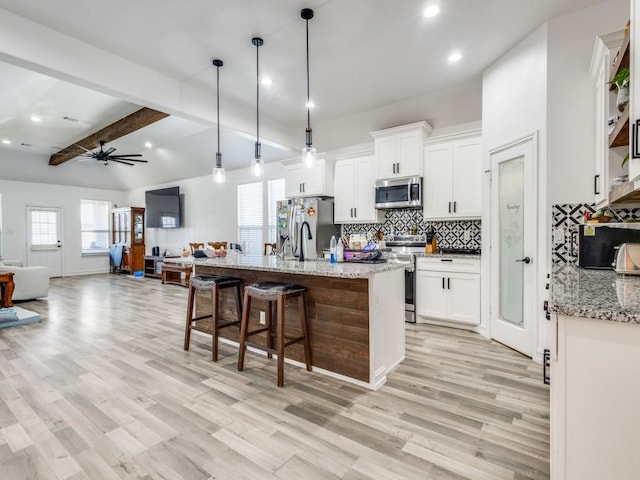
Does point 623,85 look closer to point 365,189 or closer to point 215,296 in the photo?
point 215,296

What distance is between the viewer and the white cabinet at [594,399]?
1.00 m

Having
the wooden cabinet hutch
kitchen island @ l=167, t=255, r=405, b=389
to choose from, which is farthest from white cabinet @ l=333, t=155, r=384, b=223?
the wooden cabinet hutch

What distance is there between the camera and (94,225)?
1048 centimetres

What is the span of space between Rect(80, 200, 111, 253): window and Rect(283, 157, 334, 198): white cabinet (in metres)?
8.08

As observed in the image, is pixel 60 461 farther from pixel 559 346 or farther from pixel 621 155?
pixel 621 155

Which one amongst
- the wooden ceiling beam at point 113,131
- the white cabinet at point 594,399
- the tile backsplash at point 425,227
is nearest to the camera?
the white cabinet at point 594,399

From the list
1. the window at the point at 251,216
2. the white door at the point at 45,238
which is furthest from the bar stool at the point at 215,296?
the white door at the point at 45,238

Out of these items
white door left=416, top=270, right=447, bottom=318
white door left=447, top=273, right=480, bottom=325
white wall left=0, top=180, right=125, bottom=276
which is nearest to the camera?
white door left=447, top=273, right=480, bottom=325

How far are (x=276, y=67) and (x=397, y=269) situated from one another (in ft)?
8.67

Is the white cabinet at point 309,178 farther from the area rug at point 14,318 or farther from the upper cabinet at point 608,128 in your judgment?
the area rug at point 14,318

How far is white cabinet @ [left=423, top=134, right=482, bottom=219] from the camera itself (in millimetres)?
4074

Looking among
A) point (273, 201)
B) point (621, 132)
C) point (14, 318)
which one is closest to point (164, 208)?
point (273, 201)

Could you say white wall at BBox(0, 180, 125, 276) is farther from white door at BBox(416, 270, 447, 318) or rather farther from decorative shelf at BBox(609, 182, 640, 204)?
decorative shelf at BBox(609, 182, 640, 204)

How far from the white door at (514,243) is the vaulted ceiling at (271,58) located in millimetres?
1146
